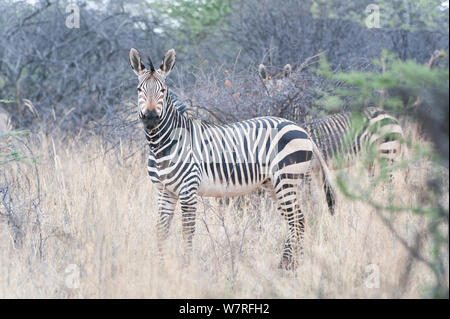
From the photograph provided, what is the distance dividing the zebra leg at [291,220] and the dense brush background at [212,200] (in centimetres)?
12

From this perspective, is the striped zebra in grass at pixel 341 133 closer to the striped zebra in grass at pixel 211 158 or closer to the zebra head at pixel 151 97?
the striped zebra in grass at pixel 211 158

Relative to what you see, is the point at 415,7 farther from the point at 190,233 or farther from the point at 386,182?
the point at 190,233

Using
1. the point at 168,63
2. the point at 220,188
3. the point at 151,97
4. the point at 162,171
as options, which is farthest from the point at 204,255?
the point at 168,63

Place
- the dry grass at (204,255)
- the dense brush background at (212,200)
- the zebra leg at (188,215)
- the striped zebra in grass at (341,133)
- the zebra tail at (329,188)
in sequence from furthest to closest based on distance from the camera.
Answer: the striped zebra in grass at (341,133) → the zebra tail at (329,188) → the zebra leg at (188,215) → the dry grass at (204,255) → the dense brush background at (212,200)

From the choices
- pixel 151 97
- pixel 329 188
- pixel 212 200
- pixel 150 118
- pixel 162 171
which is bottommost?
pixel 212 200

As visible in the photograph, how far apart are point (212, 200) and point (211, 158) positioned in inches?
47.6

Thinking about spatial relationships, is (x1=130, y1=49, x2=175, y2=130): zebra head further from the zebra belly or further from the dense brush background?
the dense brush background

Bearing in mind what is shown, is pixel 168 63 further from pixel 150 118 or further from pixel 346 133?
pixel 346 133

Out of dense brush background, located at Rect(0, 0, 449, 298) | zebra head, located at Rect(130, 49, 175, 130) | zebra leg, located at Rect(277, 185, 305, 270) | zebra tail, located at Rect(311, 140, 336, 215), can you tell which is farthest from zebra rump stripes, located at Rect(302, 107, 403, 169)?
zebra head, located at Rect(130, 49, 175, 130)

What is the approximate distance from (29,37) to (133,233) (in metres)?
6.17

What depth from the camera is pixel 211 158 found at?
448 centimetres

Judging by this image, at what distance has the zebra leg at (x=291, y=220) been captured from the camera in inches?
172

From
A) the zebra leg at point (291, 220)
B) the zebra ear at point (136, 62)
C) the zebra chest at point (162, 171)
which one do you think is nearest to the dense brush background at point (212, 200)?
the zebra leg at point (291, 220)
